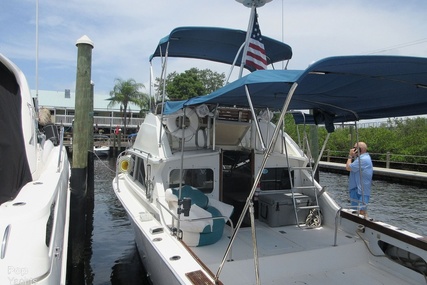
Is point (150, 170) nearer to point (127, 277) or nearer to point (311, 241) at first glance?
point (127, 277)

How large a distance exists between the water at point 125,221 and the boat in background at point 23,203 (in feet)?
8.45

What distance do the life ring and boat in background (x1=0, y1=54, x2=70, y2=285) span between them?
171 centimetres

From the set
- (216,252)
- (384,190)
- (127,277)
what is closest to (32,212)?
(216,252)

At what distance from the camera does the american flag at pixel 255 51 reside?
5.39m

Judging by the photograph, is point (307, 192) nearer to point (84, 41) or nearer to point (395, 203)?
point (84, 41)

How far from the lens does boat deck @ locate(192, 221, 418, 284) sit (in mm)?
3793

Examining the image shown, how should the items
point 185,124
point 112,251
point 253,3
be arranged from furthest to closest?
1. point 112,251
2. point 253,3
3. point 185,124

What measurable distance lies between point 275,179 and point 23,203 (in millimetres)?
4351

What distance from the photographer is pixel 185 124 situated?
17.0 ft

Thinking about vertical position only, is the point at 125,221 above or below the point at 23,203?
below

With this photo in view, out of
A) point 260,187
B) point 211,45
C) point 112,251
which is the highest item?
point 211,45

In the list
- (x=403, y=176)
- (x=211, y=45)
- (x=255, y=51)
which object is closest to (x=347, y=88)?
(x=255, y=51)

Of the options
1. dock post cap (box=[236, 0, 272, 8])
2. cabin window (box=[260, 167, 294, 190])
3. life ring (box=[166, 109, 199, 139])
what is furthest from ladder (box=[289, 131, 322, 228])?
dock post cap (box=[236, 0, 272, 8])

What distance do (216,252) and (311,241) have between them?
143 centimetres
